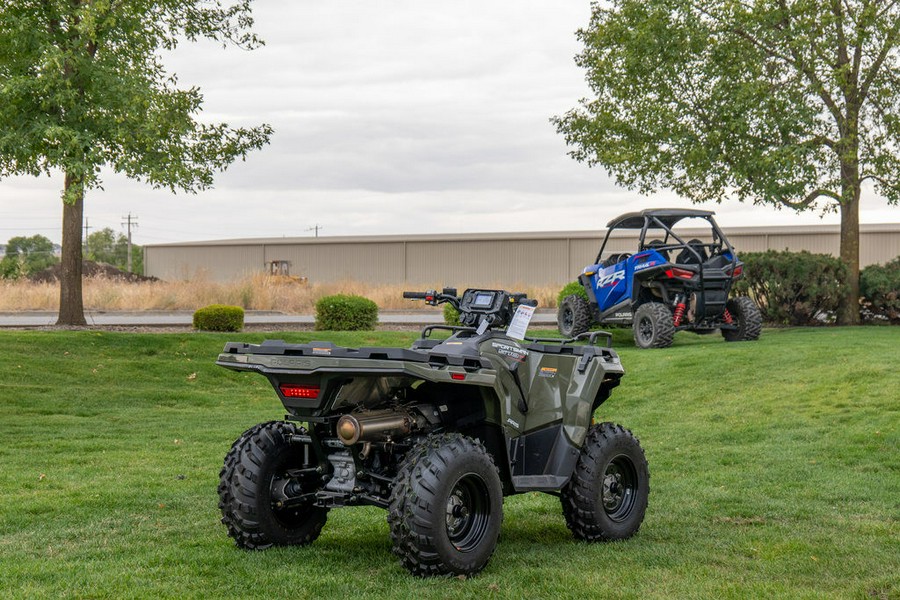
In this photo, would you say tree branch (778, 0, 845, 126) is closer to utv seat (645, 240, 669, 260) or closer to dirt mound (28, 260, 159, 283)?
utv seat (645, 240, 669, 260)

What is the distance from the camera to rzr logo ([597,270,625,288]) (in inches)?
766

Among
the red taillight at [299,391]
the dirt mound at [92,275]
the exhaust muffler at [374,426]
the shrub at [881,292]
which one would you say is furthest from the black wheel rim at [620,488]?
the dirt mound at [92,275]

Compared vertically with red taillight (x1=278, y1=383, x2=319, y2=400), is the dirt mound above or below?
above

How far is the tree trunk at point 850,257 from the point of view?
2370 centimetres

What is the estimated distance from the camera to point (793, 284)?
23.3 metres

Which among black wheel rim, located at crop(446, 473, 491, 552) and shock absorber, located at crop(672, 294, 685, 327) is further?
shock absorber, located at crop(672, 294, 685, 327)

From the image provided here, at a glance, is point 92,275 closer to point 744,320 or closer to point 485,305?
point 744,320

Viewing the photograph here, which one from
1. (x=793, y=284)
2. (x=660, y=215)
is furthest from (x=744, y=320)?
(x=793, y=284)

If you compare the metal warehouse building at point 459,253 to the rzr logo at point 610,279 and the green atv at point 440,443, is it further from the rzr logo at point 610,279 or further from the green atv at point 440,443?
the green atv at point 440,443

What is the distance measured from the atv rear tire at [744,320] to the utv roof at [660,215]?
178 cm

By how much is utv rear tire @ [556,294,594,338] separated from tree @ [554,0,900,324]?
14.4 feet

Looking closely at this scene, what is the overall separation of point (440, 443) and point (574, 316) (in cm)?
1489

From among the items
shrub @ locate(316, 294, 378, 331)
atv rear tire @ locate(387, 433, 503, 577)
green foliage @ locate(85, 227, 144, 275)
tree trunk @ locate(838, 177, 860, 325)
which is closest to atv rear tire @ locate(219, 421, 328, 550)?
atv rear tire @ locate(387, 433, 503, 577)

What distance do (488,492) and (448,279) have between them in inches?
1572
